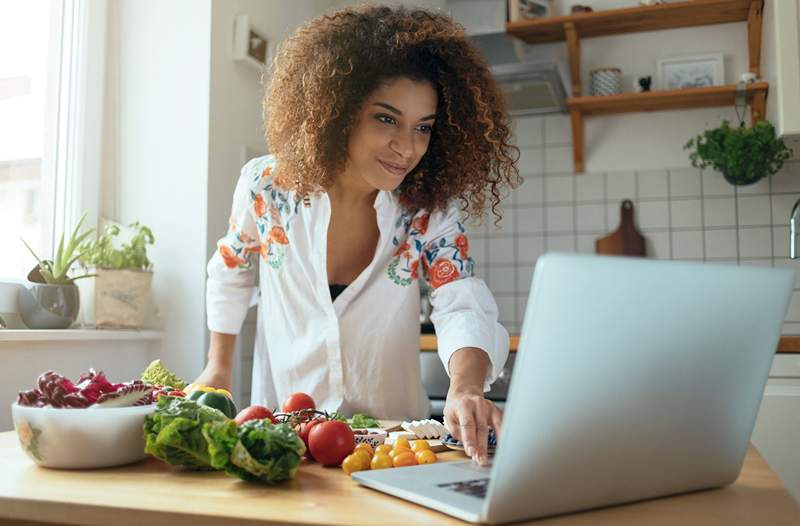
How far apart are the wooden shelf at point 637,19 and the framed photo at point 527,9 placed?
36mm

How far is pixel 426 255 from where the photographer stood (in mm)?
1423

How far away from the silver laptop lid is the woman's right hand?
894 millimetres

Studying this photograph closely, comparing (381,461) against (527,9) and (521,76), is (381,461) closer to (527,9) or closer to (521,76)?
(521,76)

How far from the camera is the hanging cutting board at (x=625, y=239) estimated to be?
107 inches

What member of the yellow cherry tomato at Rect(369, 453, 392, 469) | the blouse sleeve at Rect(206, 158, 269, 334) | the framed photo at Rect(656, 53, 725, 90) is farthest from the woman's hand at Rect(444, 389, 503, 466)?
the framed photo at Rect(656, 53, 725, 90)

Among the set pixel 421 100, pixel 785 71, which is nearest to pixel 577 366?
pixel 421 100

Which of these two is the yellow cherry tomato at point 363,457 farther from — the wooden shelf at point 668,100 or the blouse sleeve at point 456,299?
the wooden shelf at point 668,100

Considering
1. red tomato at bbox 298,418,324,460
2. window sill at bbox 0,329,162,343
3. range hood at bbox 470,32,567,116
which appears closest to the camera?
red tomato at bbox 298,418,324,460

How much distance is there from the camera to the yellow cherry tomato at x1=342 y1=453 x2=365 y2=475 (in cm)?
77

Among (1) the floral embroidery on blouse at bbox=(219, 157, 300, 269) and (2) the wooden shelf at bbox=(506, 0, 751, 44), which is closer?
(1) the floral embroidery on blouse at bbox=(219, 157, 300, 269)

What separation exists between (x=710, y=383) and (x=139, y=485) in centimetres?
53

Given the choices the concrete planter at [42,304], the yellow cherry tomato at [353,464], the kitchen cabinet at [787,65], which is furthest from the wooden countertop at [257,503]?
the kitchen cabinet at [787,65]

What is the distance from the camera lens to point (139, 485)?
712mm

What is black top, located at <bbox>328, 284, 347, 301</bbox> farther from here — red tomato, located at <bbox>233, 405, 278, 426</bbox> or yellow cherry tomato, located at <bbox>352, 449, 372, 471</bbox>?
yellow cherry tomato, located at <bbox>352, 449, 372, 471</bbox>
